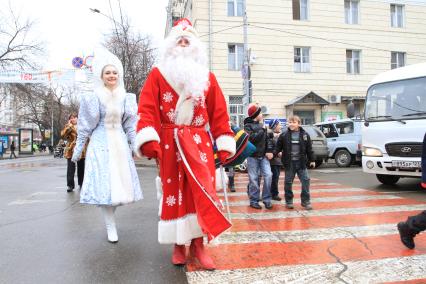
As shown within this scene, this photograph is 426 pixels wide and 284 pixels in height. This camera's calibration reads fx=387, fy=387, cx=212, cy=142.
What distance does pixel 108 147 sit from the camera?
4488 millimetres

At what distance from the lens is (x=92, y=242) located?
4.43 m

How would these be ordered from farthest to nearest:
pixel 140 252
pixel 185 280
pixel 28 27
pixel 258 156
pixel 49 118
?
pixel 49 118
pixel 28 27
pixel 258 156
pixel 140 252
pixel 185 280

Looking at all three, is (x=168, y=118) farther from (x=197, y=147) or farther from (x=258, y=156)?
(x=258, y=156)

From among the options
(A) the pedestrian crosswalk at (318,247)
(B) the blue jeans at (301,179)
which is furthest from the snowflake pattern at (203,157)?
(B) the blue jeans at (301,179)

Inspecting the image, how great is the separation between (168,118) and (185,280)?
1424 mm

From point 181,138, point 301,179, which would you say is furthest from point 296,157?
point 181,138

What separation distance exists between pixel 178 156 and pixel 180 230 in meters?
0.66

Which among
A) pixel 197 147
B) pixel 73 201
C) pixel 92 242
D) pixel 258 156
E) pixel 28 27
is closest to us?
pixel 197 147

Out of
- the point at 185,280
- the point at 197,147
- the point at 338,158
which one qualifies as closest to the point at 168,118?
the point at 197,147

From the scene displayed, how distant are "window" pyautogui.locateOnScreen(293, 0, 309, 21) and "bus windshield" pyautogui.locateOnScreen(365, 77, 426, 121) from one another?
15.8 metres

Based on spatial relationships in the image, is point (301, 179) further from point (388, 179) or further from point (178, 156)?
point (388, 179)

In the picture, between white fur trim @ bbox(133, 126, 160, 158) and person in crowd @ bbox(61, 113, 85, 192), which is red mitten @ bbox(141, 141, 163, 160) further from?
person in crowd @ bbox(61, 113, 85, 192)

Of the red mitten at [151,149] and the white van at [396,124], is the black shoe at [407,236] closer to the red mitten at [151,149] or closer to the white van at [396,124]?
the red mitten at [151,149]

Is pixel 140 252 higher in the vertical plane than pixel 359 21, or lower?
lower
